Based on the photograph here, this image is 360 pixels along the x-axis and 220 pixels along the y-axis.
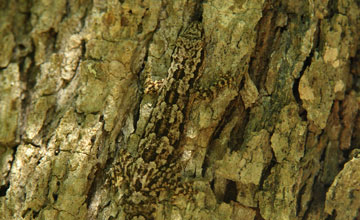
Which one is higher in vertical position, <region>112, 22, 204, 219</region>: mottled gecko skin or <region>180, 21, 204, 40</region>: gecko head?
<region>180, 21, 204, 40</region>: gecko head

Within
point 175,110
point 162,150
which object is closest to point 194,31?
point 175,110

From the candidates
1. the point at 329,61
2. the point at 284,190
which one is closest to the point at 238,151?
the point at 284,190

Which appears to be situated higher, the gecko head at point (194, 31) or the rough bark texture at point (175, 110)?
the gecko head at point (194, 31)

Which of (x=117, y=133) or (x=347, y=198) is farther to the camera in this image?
(x=347, y=198)

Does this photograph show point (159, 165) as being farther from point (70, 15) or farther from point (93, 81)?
point (70, 15)

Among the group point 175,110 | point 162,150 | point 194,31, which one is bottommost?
point 162,150

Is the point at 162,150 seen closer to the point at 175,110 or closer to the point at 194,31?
the point at 175,110
